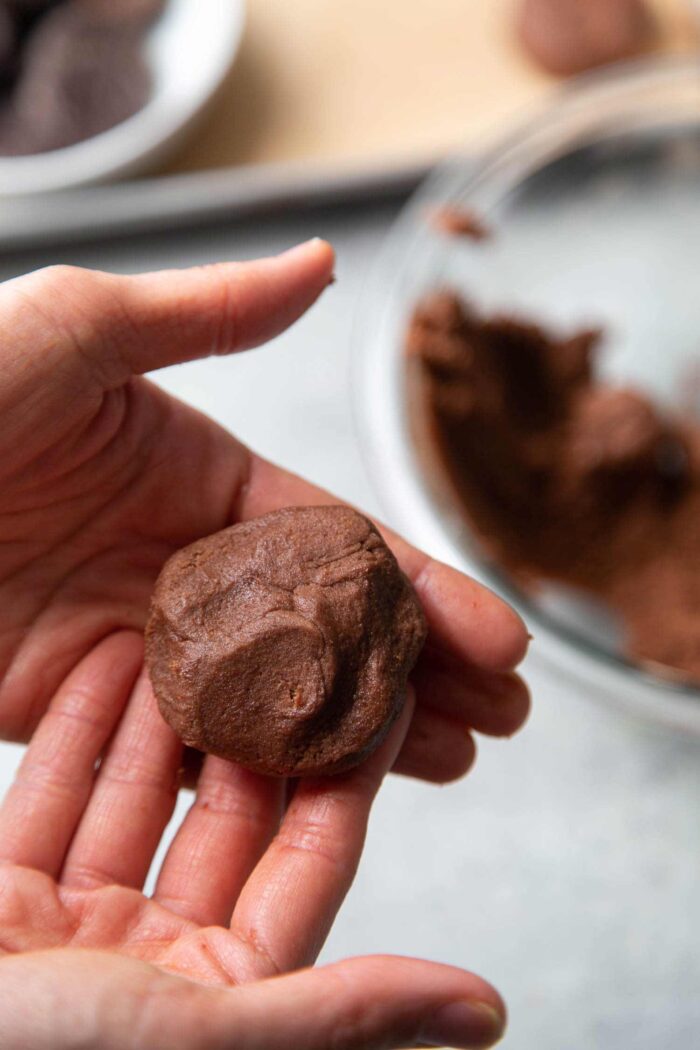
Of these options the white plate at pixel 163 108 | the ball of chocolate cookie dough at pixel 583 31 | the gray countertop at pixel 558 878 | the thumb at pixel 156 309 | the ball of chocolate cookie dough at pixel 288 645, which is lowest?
the gray countertop at pixel 558 878

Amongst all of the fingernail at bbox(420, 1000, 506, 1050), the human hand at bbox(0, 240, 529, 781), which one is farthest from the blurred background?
the fingernail at bbox(420, 1000, 506, 1050)

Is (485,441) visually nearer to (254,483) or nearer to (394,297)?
(394,297)

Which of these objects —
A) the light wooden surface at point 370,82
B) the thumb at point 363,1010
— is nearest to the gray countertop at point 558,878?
the thumb at point 363,1010

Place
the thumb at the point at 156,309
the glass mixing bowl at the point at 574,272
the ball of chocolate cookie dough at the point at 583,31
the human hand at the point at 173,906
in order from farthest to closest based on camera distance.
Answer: the ball of chocolate cookie dough at the point at 583,31
the glass mixing bowl at the point at 574,272
the thumb at the point at 156,309
the human hand at the point at 173,906

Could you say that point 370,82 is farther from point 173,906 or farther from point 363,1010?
point 363,1010

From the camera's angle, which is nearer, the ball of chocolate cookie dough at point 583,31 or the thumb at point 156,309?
the thumb at point 156,309

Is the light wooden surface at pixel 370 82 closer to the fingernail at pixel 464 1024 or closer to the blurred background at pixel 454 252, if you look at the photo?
the blurred background at pixel 454 252
